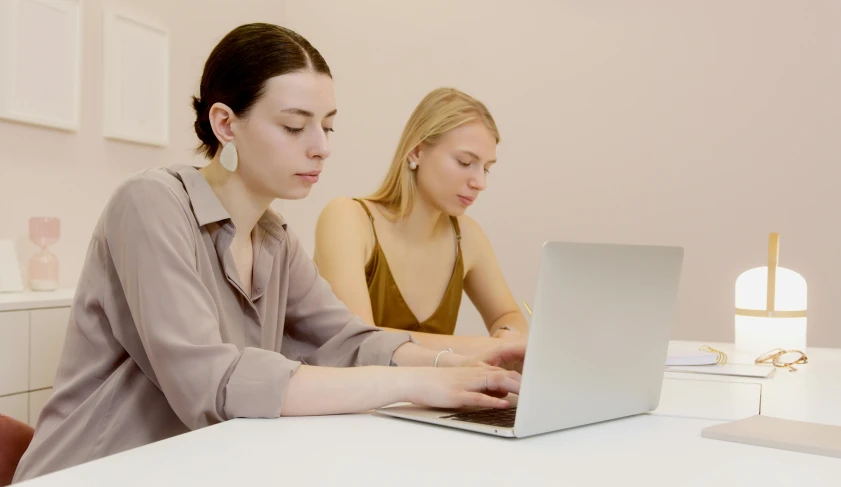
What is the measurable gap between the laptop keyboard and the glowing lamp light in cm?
105

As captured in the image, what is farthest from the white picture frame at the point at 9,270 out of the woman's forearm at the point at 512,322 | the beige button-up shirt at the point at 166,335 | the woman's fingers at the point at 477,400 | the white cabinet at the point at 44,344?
the woman's fingers at the point at 477,400

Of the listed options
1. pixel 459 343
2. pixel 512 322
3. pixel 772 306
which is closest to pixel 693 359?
pixel 772 306

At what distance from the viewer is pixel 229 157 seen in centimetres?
139

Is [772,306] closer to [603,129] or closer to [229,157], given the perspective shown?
[229,157]

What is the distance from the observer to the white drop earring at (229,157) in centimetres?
138

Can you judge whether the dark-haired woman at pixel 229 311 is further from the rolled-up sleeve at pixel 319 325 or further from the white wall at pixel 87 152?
the white wall at pixel 87 152

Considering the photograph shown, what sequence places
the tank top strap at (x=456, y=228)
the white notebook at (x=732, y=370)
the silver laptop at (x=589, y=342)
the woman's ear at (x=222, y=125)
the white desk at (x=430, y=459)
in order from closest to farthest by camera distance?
the white desk at (x=430, y=459), the silver laptop at (x=589, y=342), the woman's ear at (x=222, y=125), the white notebook at (x=732, y=370), the tank top strap at (x=456, y=228)

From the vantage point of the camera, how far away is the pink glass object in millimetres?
2709

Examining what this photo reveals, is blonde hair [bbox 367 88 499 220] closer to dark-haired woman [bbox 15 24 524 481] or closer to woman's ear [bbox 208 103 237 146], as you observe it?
dark-haired woman [bbox 15 24 524 481]

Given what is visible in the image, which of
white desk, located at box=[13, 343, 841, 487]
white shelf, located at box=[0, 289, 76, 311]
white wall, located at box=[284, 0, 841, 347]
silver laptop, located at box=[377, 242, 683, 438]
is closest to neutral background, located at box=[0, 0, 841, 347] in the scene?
white wall, located at box=[284, 0, 841, 347]

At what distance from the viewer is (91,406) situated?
1.24 metres

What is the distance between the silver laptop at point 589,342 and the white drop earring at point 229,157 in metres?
0.54

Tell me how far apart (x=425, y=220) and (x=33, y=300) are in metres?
1.21

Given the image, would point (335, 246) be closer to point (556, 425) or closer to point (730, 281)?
point (556, 425)
